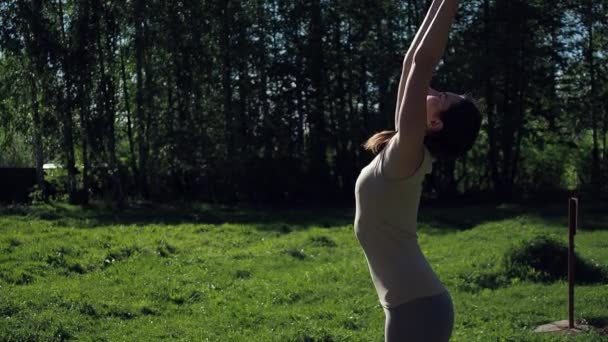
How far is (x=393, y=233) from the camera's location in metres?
2.67

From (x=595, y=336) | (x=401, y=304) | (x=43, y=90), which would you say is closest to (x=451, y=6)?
(x=401, y=304)

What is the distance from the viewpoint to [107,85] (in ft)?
78.6

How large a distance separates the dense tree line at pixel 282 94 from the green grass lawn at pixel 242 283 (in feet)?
22.4

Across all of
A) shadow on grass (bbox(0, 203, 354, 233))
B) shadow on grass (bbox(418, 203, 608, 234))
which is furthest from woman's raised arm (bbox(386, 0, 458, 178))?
shadow on grass (bbox(0, 203, 354, 233))

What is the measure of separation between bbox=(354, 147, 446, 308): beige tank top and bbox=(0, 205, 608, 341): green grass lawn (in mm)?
4750

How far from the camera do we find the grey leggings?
2.68 meters

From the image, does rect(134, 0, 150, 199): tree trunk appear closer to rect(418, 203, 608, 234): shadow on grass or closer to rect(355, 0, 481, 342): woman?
rect(418, 203, 608, 234): shadow on grass

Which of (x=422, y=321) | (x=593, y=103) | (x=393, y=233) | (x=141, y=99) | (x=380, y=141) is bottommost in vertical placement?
(x=422, y=321)

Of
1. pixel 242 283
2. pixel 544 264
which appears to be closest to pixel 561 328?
pixel 544 264

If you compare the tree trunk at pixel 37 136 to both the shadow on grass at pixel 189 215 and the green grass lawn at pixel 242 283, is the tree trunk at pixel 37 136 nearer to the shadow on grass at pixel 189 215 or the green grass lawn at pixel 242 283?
the shadow on grass at pixel 189 215

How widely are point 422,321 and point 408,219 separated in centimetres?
35

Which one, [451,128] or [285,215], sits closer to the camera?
[451,128]

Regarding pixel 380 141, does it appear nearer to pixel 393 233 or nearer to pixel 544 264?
pixel 393 233

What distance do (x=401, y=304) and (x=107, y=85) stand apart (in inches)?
880
